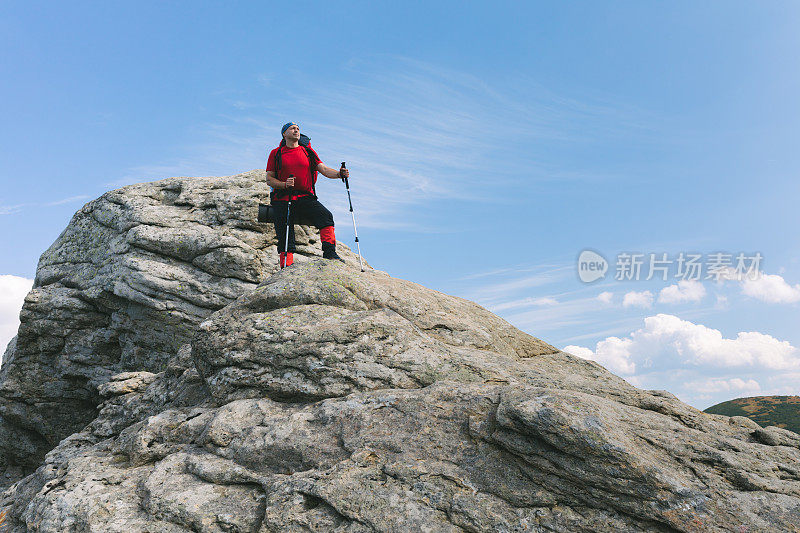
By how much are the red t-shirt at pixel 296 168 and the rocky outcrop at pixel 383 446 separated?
4858mm

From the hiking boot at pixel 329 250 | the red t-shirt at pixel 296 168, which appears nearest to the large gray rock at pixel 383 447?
the hiking boot at pixel 329 250

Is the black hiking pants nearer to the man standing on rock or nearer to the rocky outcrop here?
the man standing on rock

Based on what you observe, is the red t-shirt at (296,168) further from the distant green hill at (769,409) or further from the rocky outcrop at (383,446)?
the distant green hill at (769,409)

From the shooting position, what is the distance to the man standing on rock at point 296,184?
17.7 metres

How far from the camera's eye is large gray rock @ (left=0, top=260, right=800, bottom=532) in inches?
320

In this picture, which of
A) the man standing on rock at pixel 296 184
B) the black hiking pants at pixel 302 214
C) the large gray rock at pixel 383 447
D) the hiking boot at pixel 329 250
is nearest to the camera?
the large gray rock at pixel 383 447

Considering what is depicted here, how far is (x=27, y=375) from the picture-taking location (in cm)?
2208

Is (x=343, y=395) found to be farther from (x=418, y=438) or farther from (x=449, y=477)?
(x=449, y=477)

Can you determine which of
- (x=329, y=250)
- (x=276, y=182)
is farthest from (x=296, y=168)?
(x=329, y=250)

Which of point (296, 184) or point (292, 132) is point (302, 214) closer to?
point (296, 184)

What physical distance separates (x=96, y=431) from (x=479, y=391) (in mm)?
10862

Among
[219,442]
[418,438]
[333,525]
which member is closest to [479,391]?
[418,438]

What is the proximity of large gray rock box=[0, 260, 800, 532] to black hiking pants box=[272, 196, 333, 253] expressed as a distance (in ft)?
14.0

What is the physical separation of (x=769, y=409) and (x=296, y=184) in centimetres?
4240
